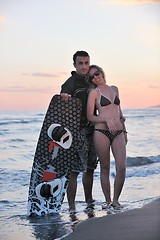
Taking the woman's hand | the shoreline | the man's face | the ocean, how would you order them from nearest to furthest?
the shoreline < the ocean < the woman's hand < the man's face

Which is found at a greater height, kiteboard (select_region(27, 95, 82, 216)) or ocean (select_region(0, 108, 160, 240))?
kiteboard (select_region(27, 95, 82, 216))

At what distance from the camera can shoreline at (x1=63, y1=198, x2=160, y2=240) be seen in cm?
322

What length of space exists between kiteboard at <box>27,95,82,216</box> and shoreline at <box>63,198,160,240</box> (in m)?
1.08

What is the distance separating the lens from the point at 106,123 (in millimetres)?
4879

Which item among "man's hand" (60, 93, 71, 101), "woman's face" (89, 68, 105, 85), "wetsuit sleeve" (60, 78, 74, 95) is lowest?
"man's hand" (60, 93, 71, 101)

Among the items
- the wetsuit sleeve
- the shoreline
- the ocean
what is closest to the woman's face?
the wetsuit sleeve

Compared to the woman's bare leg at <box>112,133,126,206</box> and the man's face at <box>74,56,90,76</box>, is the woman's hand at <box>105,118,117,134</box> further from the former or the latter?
the man's face at <box>74,56,90,76</box>

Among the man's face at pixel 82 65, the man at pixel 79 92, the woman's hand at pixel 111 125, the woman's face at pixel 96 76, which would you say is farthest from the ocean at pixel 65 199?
the man's face at pixel 82 65

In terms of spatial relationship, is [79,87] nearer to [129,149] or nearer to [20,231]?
[20,231]

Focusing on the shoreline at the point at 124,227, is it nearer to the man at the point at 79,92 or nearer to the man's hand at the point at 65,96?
the man at the point at 79,92

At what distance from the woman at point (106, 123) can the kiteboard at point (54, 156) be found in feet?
0.78

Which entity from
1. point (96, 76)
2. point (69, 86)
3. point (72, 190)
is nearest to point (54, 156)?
point (72, 190)

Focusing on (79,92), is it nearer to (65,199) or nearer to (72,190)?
(72,190)

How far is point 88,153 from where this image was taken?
5.17 m
